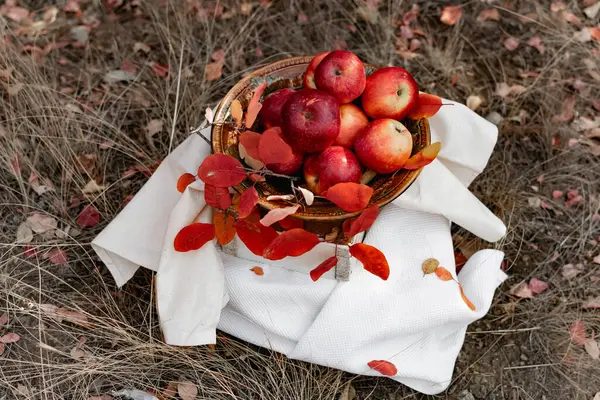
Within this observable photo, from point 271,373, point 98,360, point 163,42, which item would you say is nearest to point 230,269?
point 271,373

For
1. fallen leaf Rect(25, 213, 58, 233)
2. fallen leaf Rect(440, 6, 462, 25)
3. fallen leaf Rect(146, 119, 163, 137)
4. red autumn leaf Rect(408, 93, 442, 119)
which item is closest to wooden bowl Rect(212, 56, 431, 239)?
red autumn leaf Rect(408, 93, 442, 119)

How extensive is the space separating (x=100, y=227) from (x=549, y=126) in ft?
7.79

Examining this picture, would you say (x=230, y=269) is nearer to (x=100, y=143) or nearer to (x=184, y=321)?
(x=184, y=321)

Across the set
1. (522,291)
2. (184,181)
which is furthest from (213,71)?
(522,291)

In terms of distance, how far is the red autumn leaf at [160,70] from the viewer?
3.19 m

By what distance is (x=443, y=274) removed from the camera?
2.23 meters

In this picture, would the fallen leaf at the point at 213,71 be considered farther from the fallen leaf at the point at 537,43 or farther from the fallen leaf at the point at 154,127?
the fallen leaf at the point at 537,43

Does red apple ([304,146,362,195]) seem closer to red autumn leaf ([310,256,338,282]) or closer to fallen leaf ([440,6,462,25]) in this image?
red autumn leaf ([310,256,338,282])

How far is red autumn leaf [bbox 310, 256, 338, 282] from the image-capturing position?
79.7 inches

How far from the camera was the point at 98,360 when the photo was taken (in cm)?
222

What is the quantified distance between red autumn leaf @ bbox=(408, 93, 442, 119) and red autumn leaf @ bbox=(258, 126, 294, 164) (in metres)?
0.53

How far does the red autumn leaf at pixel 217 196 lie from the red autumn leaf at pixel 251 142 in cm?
16

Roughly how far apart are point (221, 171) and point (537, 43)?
7.78 feet

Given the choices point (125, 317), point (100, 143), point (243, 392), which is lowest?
point (243, 392)
